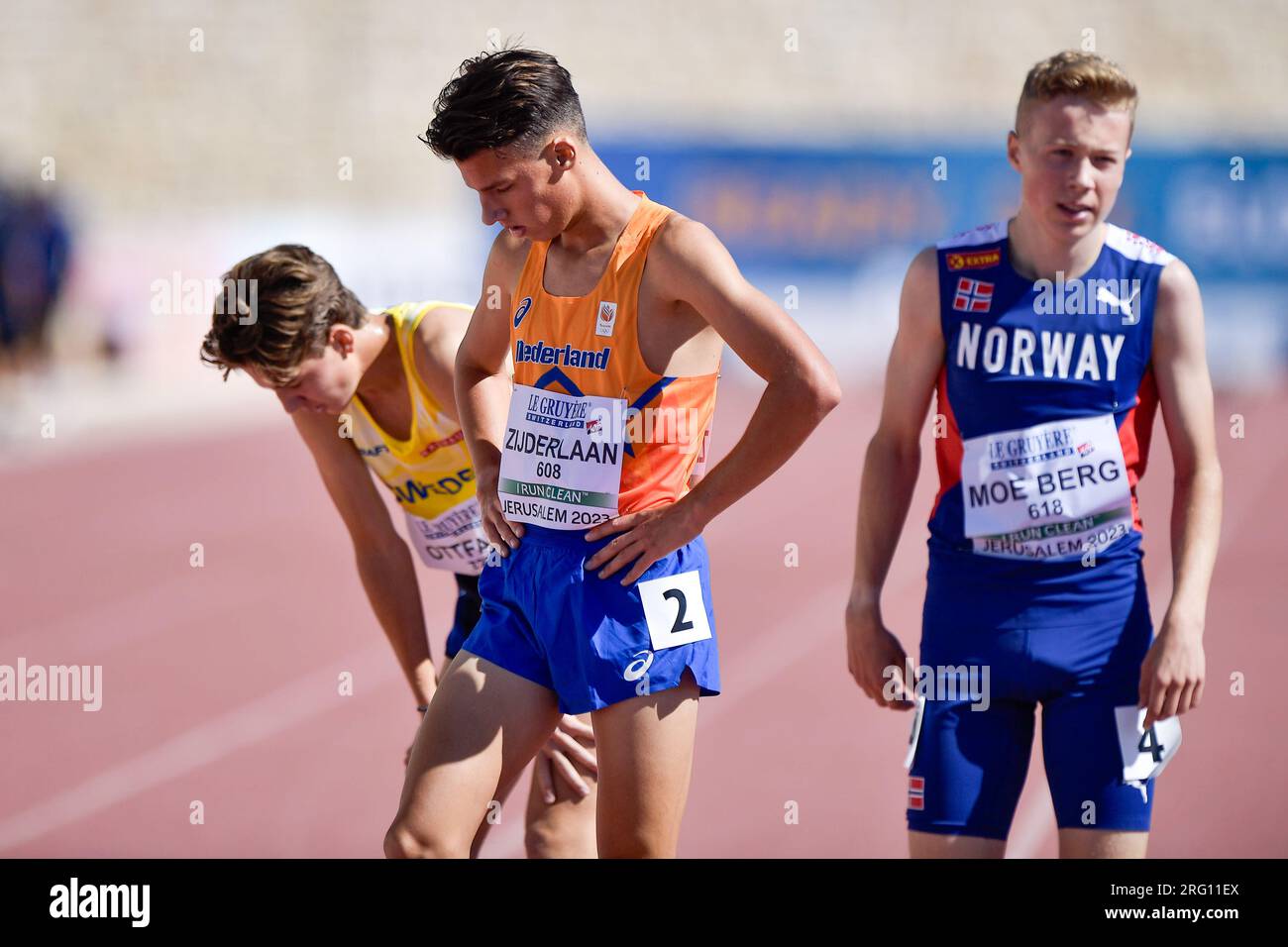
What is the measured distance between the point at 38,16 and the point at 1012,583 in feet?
104

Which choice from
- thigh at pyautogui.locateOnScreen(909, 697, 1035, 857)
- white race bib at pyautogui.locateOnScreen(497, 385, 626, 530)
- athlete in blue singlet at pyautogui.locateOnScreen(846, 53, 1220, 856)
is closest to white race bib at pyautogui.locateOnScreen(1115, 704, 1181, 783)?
athlete in blue singlet at pyautogui.locateOnScreen(846, 53, 1220, 856)

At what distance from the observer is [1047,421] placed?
278 cm

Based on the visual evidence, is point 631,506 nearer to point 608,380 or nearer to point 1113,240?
point 608,380

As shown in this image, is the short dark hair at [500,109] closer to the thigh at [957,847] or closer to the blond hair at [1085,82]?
the blond hair at [1085,82]

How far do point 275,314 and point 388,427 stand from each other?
450 millimetres

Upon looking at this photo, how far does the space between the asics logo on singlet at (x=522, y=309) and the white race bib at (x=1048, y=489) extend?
0.92 m

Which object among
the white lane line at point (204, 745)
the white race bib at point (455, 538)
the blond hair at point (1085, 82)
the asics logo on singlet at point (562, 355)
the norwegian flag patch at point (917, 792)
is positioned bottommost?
the white lane line at point (204, 745)

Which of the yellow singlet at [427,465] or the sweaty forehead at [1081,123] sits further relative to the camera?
the yellow singlet at [427,465]

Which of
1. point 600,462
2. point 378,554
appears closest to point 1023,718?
point 600,462

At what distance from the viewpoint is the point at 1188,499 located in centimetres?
276

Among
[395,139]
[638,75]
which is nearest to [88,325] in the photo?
[395,139]

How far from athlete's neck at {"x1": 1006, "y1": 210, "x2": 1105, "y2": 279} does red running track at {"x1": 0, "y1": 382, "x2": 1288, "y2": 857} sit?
2.76m

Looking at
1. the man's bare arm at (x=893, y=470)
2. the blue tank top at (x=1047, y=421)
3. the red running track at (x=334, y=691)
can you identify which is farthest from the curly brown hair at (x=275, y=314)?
the red running track at (x=334, y=691)

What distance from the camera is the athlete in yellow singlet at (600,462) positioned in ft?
8.90
